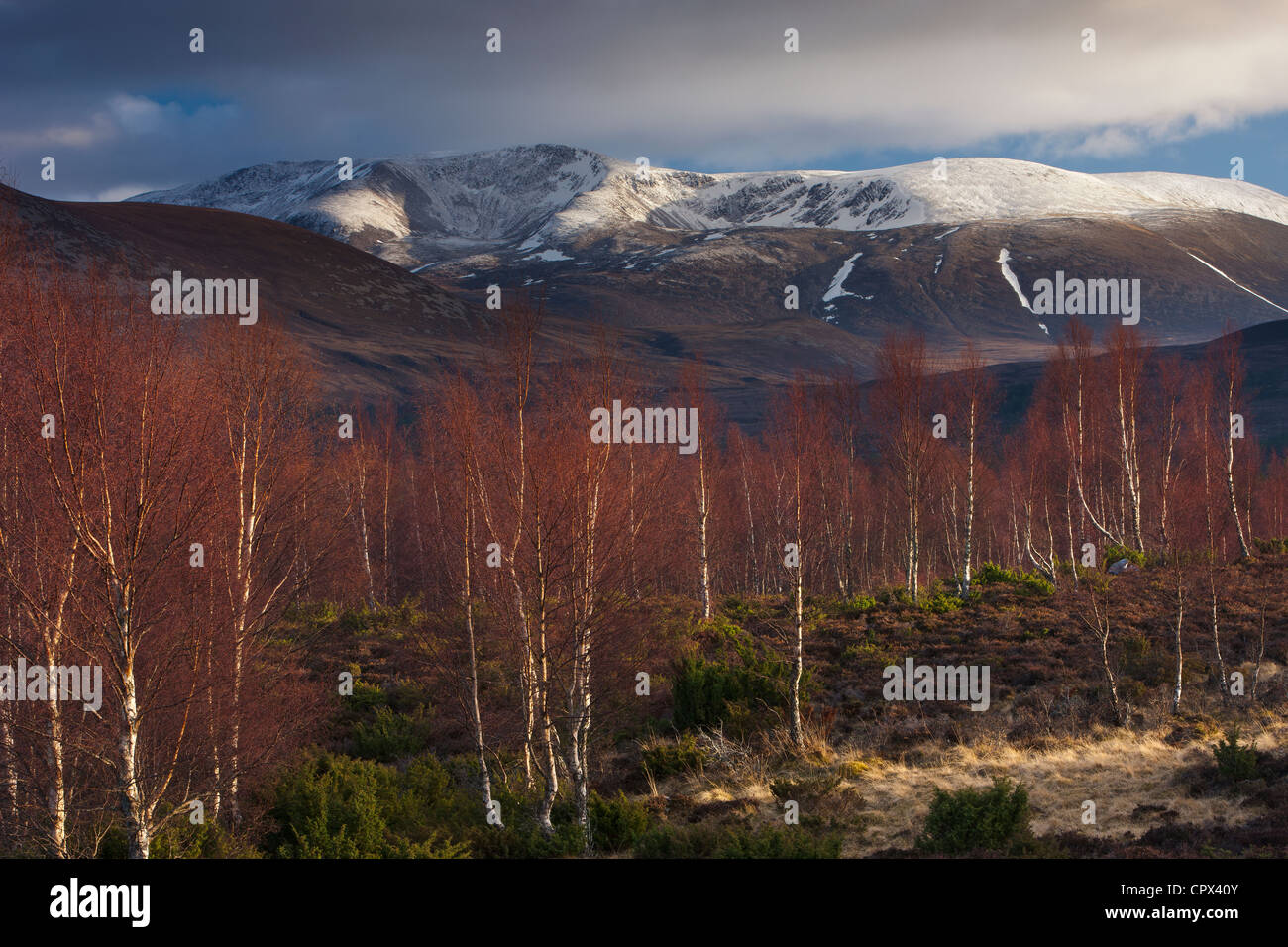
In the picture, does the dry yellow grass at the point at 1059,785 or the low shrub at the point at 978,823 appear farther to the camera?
the dry yellow grass at the point at 1059,785

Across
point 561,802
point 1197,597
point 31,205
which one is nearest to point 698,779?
point 561,802

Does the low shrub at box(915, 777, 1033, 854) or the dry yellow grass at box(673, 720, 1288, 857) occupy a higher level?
the low shrub at box(915, 777, 1033, 854)

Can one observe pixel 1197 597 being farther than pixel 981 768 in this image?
Yes

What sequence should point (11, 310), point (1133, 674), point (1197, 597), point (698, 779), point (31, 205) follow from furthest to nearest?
point (31, 205)
point (1197, 597)
point (1133, 674)
point (698, 779)
point (11, 310)

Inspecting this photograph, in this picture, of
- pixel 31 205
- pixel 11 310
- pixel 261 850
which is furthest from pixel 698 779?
pixel 31 205

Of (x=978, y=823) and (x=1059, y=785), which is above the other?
(x=978, y=823)

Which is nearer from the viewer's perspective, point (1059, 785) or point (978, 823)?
point (978, 823)

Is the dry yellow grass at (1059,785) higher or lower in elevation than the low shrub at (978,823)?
lower

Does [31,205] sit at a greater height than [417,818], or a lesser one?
greater
